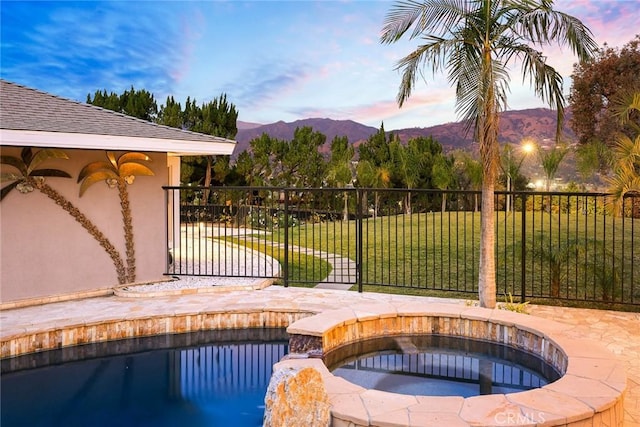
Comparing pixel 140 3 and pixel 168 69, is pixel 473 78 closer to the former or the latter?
pixel 140 3

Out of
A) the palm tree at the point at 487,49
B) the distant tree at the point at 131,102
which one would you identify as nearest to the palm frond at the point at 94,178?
the palm tree at the point at 487,49

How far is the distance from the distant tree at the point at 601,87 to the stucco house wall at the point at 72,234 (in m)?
14.3

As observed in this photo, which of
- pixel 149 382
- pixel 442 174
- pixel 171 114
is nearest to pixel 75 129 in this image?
pixel 149 382

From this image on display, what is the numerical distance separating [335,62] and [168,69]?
7.84 metres

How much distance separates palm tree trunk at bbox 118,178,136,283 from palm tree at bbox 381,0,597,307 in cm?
454

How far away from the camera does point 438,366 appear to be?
467cm

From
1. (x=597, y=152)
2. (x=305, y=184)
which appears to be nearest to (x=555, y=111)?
(x=597, y=152)

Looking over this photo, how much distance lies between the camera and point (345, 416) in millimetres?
3021

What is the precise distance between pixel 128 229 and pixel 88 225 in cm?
61

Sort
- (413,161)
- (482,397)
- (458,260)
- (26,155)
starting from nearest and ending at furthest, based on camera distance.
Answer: (482,397) < (26,155) < (458,260) < (413,161)

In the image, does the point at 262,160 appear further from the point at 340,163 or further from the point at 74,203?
the point at 74,203

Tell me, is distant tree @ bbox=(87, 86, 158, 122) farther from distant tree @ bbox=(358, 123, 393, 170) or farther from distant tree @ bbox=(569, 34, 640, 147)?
distant tree @ bbox=(569, 34, 640, 147)

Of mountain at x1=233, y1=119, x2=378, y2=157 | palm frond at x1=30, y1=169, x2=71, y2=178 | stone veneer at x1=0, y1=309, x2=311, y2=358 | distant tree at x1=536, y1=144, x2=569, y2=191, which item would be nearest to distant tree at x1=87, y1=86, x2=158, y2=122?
mountain at x1=233, y1=119, x2=378, y2=157

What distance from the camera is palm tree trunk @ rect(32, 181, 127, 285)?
676 cm
